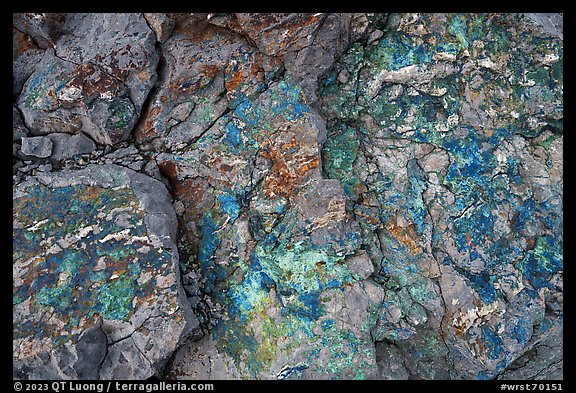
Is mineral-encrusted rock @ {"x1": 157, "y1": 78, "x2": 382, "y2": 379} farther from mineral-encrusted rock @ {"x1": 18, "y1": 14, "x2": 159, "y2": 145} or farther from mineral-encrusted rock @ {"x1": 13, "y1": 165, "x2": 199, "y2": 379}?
mineral-encrusted rock @ {"x1": 18, "y1": 14, "x2": 159, "y2": 145}

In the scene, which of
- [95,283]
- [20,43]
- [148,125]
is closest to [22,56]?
[20,43]

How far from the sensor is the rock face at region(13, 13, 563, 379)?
10.1ft

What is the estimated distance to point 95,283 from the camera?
9.84 ft

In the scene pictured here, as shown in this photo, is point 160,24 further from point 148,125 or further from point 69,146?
point 69,146

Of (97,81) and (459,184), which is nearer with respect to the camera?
(459,184)

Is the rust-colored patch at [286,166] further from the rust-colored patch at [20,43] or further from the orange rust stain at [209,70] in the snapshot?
the rust-colored patch at [20,43]

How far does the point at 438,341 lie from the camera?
3256 mm

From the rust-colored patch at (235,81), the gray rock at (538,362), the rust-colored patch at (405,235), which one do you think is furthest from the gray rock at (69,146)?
the gray rock at (538,362)

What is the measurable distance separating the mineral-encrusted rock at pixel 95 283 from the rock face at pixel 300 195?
0.01 metres

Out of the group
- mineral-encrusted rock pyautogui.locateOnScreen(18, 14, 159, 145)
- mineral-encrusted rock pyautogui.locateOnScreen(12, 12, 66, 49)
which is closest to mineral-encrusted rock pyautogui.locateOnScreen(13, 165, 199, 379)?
mineral-encrusted rock pyautogui.locateOnScreen(18, 14, 159, 145)

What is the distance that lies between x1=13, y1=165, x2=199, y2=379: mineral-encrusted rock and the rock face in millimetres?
14

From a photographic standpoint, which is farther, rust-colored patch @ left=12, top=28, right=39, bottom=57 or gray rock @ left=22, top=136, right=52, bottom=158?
rust-colored patch @ left=12, top=28, right=39, bottom=57

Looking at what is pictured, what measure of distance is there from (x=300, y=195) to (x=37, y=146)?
2.00m

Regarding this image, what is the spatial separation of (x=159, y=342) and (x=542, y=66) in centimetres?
323
